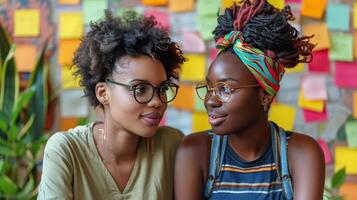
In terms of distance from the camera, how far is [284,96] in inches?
96.8

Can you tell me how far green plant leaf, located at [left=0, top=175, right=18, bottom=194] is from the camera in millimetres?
2191

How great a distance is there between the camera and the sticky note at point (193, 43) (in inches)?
96.2

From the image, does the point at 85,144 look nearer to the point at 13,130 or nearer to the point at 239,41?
the point at 239,41

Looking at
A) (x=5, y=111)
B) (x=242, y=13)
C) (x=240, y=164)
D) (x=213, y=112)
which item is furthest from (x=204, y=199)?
(x=5, y=111)

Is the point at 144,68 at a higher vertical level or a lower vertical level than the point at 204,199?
higher

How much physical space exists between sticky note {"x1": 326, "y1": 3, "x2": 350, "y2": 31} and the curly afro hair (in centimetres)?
102

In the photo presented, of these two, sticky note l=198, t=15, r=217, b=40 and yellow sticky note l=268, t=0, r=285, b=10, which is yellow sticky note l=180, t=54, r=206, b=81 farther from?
yellow sticky note l=268, t=0, r=285, b=10

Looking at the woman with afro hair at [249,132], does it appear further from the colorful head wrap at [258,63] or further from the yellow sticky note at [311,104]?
the yellow sticky note at [311,104]

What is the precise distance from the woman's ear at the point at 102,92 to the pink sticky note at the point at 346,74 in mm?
1241

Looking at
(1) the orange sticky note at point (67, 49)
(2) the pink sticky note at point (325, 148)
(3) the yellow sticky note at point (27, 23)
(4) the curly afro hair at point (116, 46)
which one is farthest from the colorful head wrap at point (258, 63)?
(3) the yellow sticky note at point (27, 23)

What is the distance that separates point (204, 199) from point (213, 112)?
→ 29 cm

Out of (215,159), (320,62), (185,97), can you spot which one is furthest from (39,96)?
(320,62)

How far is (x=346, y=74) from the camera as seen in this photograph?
95.3 inches

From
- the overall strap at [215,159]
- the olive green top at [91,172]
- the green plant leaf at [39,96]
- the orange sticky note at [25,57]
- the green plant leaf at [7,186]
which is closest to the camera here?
the olive green top at [91,172]
